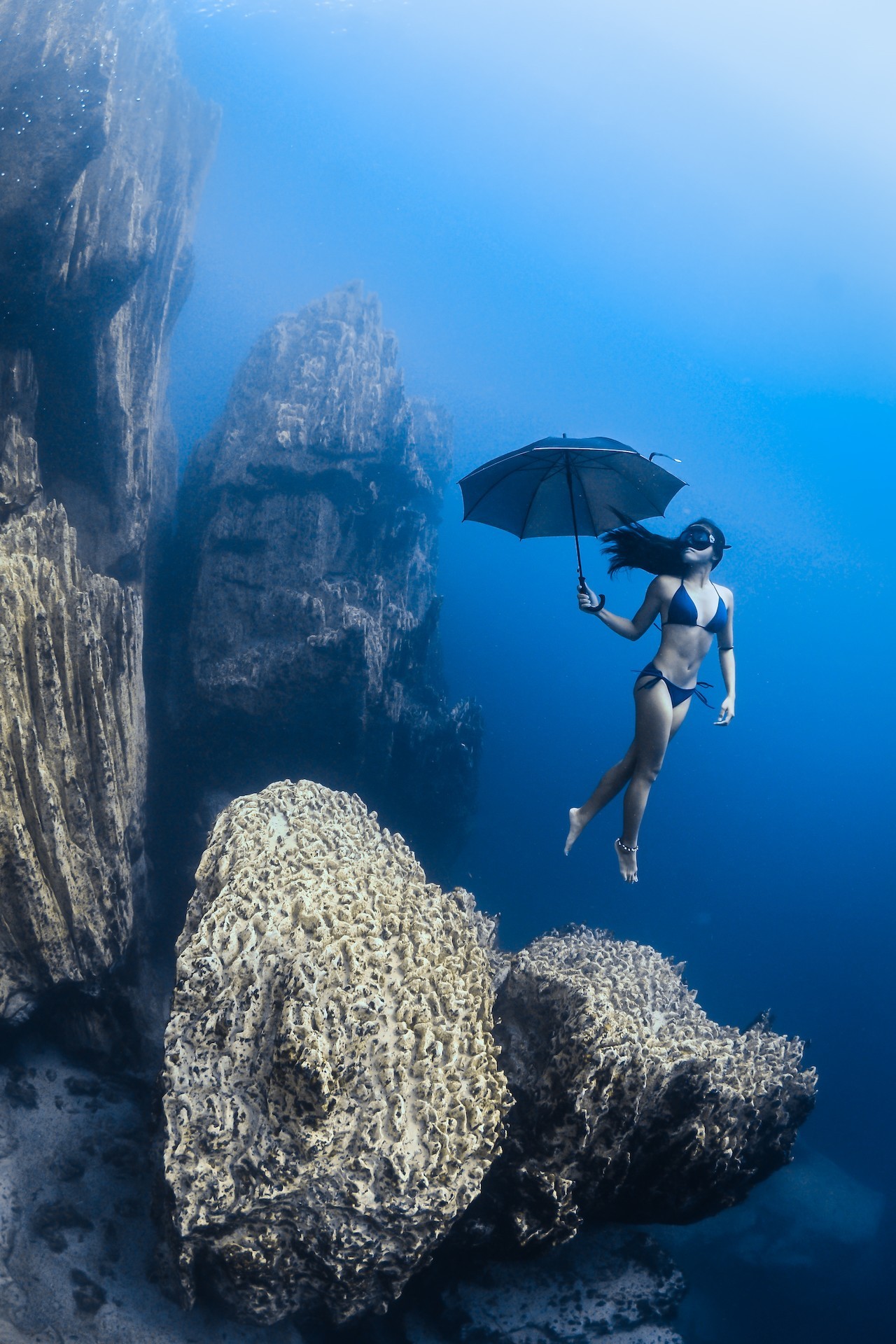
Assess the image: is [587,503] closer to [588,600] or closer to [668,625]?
[588,600]

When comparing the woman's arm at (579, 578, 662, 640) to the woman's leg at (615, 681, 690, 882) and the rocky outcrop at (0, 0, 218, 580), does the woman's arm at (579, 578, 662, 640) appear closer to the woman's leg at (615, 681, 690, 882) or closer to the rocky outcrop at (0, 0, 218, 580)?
the woman's leg at (615, 681, 690, 882)

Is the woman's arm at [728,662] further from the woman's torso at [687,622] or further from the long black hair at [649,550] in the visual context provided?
the long black hair at [649,550]

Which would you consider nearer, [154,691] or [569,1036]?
[569,1036]

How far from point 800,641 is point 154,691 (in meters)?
74.4

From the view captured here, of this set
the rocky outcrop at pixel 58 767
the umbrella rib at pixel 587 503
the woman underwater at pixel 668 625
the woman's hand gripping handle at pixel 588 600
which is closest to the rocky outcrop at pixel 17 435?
the rocky outcrop at pixel 58 767

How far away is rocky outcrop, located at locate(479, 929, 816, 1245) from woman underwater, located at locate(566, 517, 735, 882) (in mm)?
1517

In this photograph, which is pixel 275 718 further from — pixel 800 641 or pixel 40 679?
pixel 800 641

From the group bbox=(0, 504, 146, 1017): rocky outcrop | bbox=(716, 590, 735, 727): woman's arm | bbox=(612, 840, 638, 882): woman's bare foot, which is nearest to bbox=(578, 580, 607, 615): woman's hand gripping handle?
bbox=(716, 590, 735, 727): woman's arm

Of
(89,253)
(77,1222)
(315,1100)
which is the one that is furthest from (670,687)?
(89,253)

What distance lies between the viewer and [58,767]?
17.4 feet

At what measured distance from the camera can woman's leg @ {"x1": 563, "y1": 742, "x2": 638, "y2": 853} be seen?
16.0ft

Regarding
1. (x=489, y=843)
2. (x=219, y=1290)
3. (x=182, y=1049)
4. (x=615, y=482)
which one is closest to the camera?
(x=182, y=1049)

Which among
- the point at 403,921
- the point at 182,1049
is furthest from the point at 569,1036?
the point at 182,1049

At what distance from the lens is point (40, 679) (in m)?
5.09
